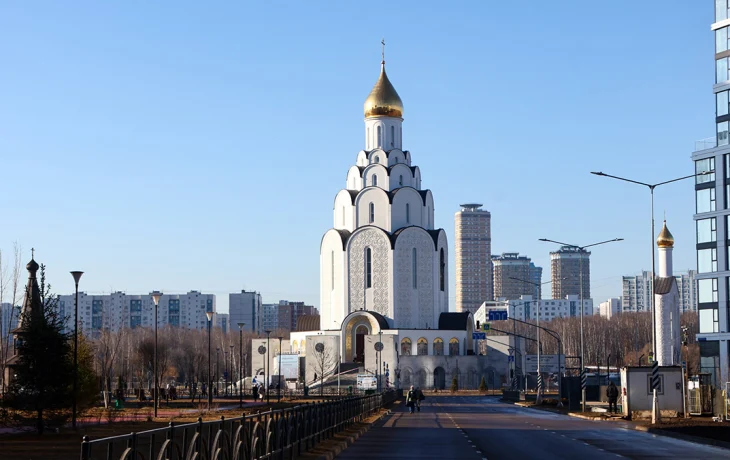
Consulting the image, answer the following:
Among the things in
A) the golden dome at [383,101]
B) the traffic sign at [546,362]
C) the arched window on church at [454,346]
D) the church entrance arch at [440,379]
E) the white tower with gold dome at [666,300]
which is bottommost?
the church entrance arch at [440,379]

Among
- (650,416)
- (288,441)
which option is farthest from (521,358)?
(288,441)

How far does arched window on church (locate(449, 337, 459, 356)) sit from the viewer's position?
9801cm

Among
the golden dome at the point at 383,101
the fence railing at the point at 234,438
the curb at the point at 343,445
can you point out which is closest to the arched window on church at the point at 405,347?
the golden dome at the point at 383,101

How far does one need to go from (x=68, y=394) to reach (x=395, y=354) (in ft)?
217

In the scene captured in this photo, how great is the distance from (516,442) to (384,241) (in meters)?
69.1

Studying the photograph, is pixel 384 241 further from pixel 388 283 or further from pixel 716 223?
pixel 716 223

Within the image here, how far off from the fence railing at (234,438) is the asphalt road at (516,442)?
1043mm

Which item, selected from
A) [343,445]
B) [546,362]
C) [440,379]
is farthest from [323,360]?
[343,445]

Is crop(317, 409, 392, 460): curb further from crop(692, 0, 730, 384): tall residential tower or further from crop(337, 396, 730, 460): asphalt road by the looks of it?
crop(692, 0, 730, 384): tall residential tower

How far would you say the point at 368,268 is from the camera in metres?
98.1

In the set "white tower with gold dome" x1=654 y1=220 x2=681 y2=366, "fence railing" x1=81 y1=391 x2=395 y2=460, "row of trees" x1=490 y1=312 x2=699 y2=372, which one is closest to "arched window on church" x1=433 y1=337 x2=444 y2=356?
"white tower with gold dome" x1=654 y1=220 x2=681 y2=366

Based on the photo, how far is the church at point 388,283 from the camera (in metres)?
96.2

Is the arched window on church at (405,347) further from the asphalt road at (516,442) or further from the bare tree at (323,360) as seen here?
the asphalt road at (516,442)

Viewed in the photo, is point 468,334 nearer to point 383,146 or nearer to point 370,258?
point 370,258
